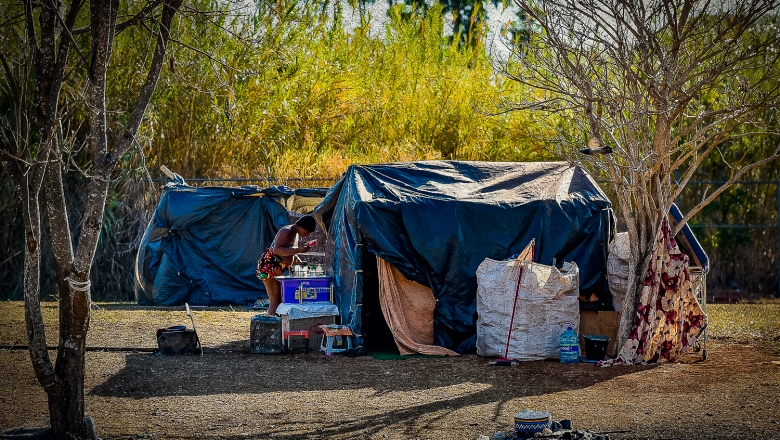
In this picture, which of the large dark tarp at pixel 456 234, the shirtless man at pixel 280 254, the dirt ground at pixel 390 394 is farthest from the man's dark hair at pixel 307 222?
the dirt ground at pixel 390 394

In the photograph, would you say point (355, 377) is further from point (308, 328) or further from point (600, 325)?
point (600, 325)

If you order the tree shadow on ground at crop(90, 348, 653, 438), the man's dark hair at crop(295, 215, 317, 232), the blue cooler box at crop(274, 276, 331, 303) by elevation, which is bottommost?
the tree shadow on ground at crop(90, 348, 653, 438)

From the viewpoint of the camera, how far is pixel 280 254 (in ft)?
40.2

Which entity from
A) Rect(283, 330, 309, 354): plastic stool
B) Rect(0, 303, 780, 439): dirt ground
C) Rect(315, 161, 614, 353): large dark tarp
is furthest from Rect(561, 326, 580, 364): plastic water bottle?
Rect(283, 330, 309, 354): plastic stool

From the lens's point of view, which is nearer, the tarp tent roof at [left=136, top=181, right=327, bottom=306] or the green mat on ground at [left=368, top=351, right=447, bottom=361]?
the green mat on ground at [left=368, top=351, right=447, bottom=361]

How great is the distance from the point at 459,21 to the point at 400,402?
25380 millimetres

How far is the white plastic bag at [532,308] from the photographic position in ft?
33.2

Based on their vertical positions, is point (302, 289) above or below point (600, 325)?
above

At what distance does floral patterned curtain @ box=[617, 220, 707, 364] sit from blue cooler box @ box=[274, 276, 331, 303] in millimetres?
3981

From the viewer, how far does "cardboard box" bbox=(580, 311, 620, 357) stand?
1063cm

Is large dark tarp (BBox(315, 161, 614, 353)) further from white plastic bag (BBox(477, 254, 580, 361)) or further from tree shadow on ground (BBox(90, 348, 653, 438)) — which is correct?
tree shadow on ground (BBox(90, 348, 653, 438))

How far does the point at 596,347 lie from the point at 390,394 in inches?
115

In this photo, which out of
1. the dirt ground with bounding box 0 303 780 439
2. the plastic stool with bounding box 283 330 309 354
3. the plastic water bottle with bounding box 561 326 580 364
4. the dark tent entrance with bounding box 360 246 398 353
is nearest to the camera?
the dirt ground with bounding box 0 303 780 439

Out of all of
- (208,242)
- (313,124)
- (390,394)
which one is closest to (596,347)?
(390,394)
